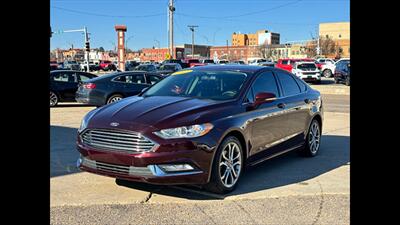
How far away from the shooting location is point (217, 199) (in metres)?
4.71

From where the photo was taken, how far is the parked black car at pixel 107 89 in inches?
547

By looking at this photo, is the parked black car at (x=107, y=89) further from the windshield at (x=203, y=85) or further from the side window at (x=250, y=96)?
the side window at (x=250, y=96)

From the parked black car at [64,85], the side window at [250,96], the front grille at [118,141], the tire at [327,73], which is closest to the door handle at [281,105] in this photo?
the side window at [250,96]

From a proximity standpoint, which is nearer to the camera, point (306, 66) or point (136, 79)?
point (136, 79)

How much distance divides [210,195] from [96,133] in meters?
1.47

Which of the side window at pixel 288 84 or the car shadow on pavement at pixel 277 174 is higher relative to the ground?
the side window at pixel 288 84

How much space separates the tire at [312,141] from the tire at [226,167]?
2.22m

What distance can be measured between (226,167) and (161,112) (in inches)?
39.1

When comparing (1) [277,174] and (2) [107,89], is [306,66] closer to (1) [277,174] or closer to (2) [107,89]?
(2) [107,89]

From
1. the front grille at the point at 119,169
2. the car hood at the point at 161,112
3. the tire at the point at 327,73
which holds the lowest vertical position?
the front grille at the point at 119,169

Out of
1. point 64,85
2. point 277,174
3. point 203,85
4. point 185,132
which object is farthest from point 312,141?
point 64,85

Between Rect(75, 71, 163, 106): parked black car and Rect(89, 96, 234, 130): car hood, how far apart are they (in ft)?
27.7

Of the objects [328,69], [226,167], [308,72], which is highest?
[328,69]

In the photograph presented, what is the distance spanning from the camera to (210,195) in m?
4.86
